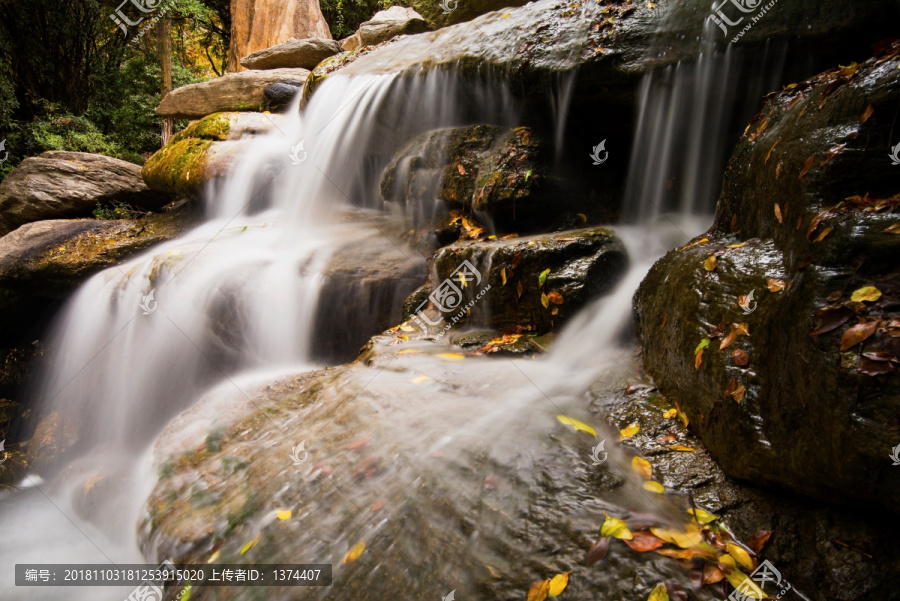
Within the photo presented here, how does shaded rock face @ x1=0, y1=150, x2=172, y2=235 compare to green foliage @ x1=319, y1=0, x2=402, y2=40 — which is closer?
shaded rock face @ x1=0, y1=150, x2=172, y2=235

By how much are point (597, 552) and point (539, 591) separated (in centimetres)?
27

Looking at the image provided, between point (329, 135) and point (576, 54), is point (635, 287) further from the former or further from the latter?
point (329, 135)

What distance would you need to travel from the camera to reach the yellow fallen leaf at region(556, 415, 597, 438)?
8.32 ft

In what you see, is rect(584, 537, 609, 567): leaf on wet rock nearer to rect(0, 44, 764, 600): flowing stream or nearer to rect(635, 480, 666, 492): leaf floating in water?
rect(635, 480, 666, 492): leaf floating in water

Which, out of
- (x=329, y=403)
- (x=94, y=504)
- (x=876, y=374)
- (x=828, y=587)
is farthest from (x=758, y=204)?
(x=94, y=504)

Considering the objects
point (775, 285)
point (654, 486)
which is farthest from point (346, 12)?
point (654, 486)

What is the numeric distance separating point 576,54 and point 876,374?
12.7 feet

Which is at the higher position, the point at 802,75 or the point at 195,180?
the point at 802,75

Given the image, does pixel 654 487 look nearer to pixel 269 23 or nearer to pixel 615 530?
pixel 615 530

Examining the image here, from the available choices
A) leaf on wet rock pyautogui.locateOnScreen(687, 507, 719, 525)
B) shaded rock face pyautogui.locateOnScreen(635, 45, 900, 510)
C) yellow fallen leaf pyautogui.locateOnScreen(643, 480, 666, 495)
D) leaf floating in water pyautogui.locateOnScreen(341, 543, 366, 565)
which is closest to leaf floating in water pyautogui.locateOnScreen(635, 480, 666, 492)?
yellow fallen leaf pyautogui.locateOnScreen(643, 480, 666, 495)

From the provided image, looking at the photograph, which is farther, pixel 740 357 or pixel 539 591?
pixel 740 357

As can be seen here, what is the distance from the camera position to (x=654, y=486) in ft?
7.00

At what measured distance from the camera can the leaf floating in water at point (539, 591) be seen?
5.53 ft

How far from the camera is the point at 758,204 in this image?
2611 mm
